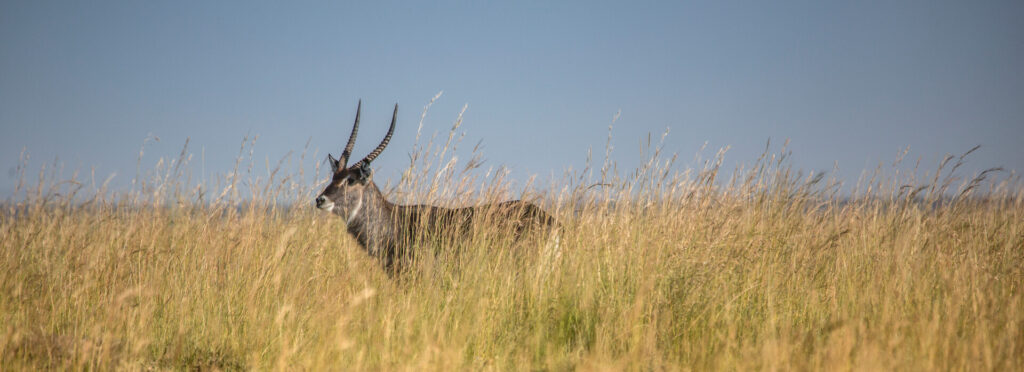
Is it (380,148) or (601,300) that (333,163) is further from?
(601,300)

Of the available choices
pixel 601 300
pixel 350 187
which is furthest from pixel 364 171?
pixel 601 300

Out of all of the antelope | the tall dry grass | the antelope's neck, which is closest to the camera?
the tall dry grass

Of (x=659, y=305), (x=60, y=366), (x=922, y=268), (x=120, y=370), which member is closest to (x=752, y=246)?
(x=659, y=305)

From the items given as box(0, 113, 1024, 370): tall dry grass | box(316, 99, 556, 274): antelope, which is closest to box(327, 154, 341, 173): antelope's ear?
box(316, 99, 556, 274): antelope

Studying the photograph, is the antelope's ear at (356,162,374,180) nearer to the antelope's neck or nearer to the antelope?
the antelope

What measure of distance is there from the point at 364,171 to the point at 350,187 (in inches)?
10.0

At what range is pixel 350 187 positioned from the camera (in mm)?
6855

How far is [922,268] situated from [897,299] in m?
0.99

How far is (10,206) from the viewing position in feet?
19.1

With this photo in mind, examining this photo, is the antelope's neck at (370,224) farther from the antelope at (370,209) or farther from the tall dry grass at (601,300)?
the tall dry grass at (601,300)

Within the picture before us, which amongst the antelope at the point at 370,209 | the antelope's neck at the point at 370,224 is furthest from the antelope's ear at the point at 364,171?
the antelope's neck at the point at 370,224

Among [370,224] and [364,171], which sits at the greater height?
[364,171]

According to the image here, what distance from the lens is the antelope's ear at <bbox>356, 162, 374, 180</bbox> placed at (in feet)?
22.3

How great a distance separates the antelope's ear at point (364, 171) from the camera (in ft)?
22.3
